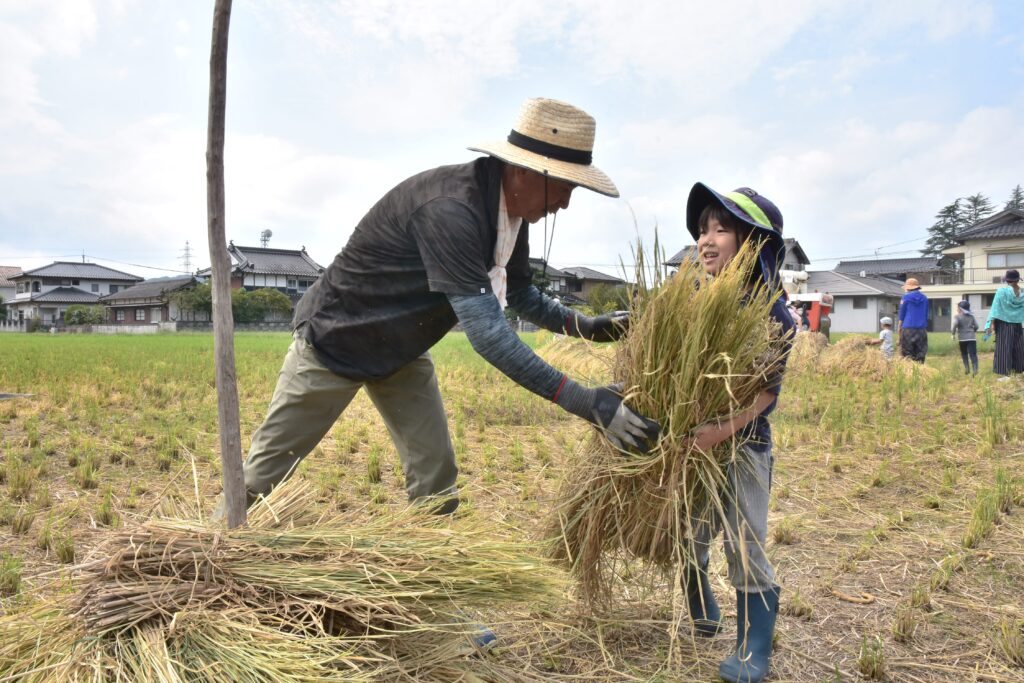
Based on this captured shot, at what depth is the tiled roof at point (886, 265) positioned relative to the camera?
45.9 metres

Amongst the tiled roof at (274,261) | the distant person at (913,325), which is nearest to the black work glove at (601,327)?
the distant person at (913,325)

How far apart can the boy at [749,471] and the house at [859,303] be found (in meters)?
34.8

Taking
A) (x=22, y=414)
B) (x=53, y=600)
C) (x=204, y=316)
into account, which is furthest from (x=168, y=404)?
(x=204, y=316)

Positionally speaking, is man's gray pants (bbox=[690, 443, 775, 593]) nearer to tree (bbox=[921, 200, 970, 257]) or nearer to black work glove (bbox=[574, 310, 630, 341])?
black work glove (bbox=[574, 310, 630, 341])

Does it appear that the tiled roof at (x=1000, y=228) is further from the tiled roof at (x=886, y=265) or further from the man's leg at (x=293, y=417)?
the man's leg at (x=293, y=417)

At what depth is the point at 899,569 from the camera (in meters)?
2.76

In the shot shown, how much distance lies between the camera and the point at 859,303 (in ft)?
115

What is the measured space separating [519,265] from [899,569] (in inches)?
75.7

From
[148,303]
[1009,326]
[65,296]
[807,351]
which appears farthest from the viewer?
[65,296]

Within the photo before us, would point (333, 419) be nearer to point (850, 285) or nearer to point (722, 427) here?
point (722, 427)

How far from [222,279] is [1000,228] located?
1293 inches

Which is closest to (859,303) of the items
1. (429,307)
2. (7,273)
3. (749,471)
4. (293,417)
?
(749,471)

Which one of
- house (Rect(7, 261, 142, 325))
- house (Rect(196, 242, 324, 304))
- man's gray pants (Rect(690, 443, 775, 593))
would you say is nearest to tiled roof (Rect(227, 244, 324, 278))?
house (Rect(196, 242, 324, 304))

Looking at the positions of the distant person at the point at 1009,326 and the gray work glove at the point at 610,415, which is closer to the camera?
the gray work glove at the point at 610,415
